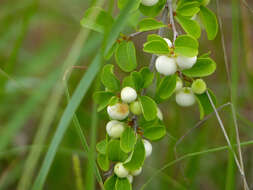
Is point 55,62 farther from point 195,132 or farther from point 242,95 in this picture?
point 242,95

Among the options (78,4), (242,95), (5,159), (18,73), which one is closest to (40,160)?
(5,159)

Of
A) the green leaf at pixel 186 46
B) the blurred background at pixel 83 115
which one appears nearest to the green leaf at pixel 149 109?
the green leaf at pixel 186 46

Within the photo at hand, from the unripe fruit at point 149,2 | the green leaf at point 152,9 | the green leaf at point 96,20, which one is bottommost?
the green leaf at point 96,20

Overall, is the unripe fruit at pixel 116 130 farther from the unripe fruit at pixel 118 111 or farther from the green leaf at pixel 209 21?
the green leaf at pixel 209 21

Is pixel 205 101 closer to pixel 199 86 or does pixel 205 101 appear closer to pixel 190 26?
pixel 199 86

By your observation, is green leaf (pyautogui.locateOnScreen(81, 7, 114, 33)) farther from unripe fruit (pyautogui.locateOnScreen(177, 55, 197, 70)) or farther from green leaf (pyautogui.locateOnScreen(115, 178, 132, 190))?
green leaf (pyautogui.locateOnScreen(115, 178, 132, 190))
